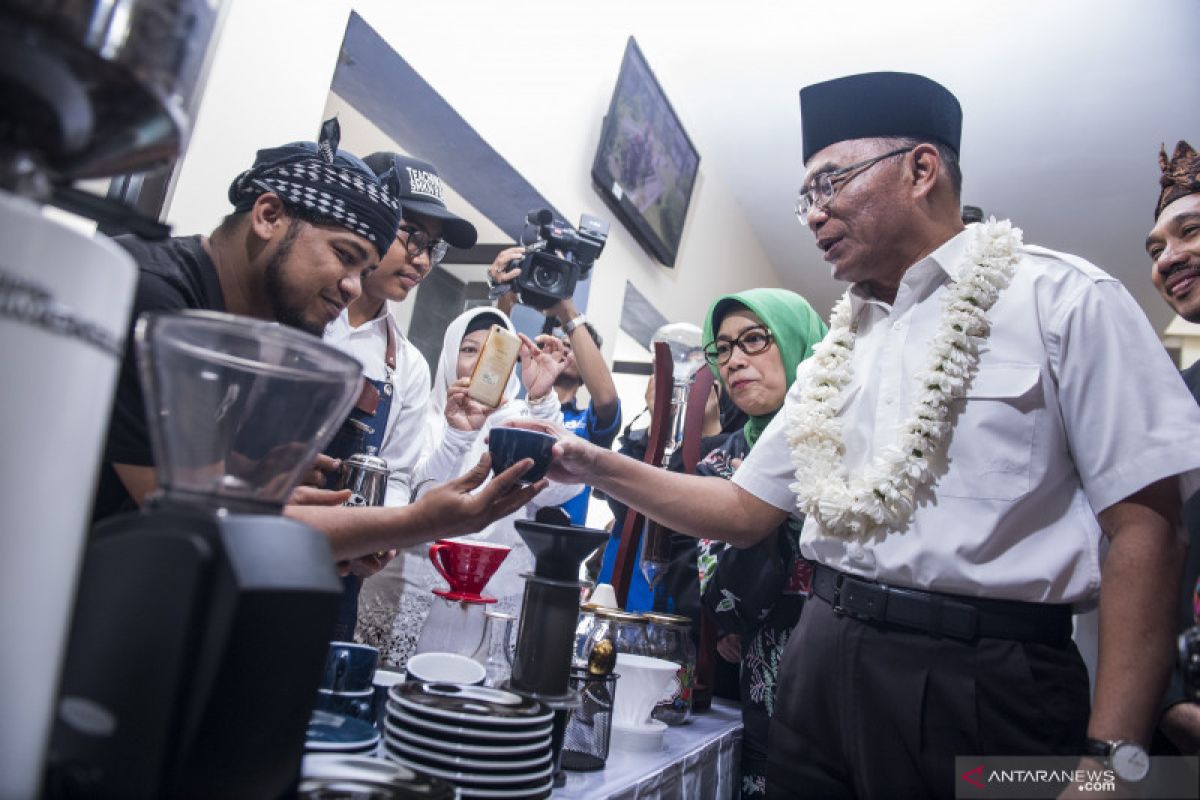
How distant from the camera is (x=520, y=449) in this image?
113 centimetres

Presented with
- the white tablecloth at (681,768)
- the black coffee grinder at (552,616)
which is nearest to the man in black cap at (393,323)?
the white tablecloth at (681,768)

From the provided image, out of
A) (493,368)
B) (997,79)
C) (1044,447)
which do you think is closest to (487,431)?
(493,368)

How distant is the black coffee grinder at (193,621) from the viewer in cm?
50

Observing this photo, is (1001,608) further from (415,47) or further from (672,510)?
(415,47)

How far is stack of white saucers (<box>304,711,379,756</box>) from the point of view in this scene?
0.77 metres

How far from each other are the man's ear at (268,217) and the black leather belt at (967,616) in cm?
128

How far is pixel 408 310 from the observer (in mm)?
5348

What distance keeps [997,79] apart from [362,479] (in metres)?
4.50

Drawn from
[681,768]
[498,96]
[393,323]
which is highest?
[498,96]

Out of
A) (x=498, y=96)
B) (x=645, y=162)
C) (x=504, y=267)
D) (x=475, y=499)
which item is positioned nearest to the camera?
(x=475, y=499)

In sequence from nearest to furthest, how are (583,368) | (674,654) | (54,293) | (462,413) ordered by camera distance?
(54,293)
(674,654)
(462,413)
(583,368)

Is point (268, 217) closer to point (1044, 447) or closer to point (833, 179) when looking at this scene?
point (833, 179)

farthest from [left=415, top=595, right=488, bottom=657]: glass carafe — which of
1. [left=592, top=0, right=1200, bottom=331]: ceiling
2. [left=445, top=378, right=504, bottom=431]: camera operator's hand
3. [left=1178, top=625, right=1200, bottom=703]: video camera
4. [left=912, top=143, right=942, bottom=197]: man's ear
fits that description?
[left=592, top=0, right=1200, bottom=331]: ceiling

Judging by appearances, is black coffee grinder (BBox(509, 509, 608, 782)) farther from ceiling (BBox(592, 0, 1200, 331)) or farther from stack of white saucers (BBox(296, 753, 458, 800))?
ceiling (BBox(592, 0, 1200, 331))
